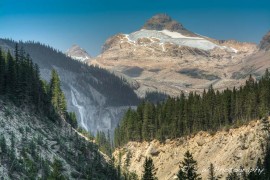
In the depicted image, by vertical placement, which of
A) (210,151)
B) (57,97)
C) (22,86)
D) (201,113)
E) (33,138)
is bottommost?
(210,151)

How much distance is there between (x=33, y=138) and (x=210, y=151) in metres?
47.2

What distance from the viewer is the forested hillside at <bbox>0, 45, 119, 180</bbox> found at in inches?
3088

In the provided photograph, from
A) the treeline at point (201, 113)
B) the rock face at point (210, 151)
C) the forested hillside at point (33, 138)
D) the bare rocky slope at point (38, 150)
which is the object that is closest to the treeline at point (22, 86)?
the forested hillside at point (33, 138)

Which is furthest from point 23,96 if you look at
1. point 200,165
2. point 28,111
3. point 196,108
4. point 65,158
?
point 196,108

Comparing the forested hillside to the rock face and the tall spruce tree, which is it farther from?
the rock face

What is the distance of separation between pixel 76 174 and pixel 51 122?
25.3 m

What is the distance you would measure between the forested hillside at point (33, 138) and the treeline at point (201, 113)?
33.3m

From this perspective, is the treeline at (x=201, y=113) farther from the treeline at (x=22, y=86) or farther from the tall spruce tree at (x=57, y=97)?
the treeline at (x=22, y=86)

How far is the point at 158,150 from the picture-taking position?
140 metres

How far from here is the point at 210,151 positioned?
115 meters

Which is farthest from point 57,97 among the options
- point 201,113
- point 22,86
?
point 201,113

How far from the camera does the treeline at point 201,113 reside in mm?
121812

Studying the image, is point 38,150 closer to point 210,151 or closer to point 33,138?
point 33,138

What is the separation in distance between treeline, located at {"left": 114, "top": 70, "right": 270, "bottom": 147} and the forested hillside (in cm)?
3326
